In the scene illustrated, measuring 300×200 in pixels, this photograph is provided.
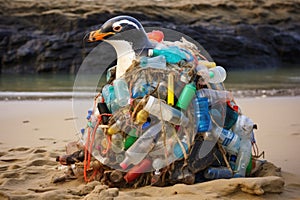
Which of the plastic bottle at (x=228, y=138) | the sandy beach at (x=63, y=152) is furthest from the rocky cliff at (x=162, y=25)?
the plastic bottle at (x=228, y=138)

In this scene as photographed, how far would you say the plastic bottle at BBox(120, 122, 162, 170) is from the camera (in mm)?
3404

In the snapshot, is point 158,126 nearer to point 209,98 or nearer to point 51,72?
point 209,98

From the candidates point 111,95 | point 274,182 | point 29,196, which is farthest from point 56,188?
point 274,182

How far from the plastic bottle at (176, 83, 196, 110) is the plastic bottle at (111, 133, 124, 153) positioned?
0.44 metres

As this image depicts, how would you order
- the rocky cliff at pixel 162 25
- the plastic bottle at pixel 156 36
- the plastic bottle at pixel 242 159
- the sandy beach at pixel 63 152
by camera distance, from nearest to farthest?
the sandy beach at pixel 63 152, the plastic bottle at pixel 242 159, the plastic bottle at pixel 156 36, the rocky cliff at pixel 162 25

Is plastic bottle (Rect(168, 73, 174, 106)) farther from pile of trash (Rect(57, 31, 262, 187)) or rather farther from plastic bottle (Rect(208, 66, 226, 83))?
plastic bottle (Rect(208, 66, 226, 83))

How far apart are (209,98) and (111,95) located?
2.21 ft

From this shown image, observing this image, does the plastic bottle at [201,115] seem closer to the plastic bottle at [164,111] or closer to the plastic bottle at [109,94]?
the plastic bottle at [164,111]

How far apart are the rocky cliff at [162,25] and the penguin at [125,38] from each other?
21.2m

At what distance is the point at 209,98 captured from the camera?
140 inches

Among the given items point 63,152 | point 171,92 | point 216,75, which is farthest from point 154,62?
point 63,152

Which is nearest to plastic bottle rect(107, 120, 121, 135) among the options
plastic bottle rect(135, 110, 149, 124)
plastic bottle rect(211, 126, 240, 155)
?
plastic bottle rect(135, 110, 149, 124)

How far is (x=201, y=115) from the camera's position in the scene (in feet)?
11.3

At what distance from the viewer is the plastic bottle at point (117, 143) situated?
3473 millimetres
